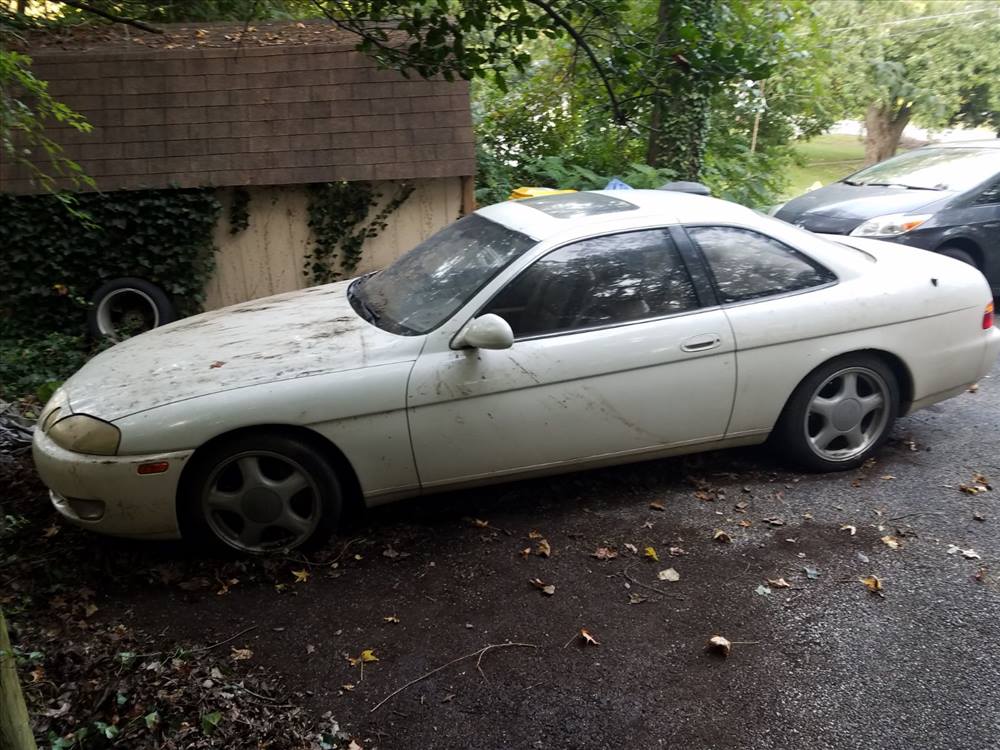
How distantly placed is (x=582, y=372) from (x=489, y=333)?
54cm

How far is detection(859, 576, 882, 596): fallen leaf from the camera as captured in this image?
3479mm

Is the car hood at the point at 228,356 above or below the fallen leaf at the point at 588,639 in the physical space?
above

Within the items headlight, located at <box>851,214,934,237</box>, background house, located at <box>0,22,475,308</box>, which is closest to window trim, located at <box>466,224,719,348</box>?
background house, located at <box>0,22,475,308</box>

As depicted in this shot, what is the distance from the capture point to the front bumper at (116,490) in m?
3.52

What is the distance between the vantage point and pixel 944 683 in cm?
291

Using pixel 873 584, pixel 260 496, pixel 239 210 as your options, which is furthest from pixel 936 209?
pixel 260 496

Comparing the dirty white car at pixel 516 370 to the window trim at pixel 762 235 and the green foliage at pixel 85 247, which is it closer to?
the window trim at pixel 762 235

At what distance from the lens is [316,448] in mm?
3758

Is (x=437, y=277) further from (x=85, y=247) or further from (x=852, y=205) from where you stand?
(x=852, y=205)

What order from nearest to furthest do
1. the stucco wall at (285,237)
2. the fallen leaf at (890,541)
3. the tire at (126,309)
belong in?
the fallen leaf at (890,541) < the tire at (126,309) < the stucco wall at (285,237)

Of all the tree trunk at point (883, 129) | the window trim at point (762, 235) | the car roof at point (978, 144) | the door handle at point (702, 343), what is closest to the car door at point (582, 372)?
the door handle at point (702, 343)

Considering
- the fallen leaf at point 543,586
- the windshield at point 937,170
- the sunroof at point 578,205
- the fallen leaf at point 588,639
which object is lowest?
the fallen leaf at point 588,639

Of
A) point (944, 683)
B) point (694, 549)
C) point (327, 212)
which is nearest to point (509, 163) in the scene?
point (327, 212)

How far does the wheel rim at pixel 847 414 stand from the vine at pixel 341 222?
4922 mm
